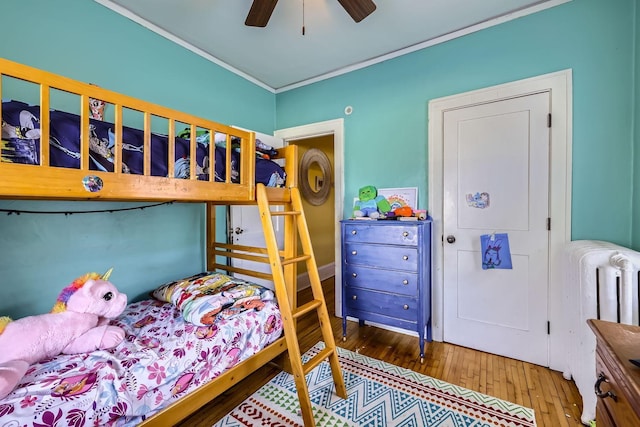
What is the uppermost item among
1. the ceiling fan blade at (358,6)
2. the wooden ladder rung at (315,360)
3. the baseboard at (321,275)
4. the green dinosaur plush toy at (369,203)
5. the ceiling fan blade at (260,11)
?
the ceiling fan blade at (260,11)

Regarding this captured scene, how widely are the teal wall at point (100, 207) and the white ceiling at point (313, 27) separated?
7.7 inches

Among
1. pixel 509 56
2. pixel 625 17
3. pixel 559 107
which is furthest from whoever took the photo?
pixel 509 56

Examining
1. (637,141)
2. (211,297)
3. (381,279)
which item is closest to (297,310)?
(211,297)

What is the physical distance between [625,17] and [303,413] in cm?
324

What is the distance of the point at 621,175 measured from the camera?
1816 millimetres

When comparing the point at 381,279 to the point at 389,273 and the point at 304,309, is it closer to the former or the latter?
the point at 389,273

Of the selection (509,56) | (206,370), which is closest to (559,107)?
(509,56)

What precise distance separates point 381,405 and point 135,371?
140cm

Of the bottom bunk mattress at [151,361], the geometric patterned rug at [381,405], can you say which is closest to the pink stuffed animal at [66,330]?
the bottom bunk mattress at [151,361]

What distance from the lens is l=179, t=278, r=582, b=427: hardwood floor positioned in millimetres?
1628

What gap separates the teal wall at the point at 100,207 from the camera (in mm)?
1674

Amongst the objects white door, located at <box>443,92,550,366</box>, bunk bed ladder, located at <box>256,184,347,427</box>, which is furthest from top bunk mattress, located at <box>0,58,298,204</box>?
white door, located at <box>443,92,550,366</box>

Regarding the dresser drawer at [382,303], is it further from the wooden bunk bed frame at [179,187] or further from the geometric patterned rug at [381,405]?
the wooden bunk bed frame at [179,187]

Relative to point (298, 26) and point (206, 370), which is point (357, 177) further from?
point (206, 370)
